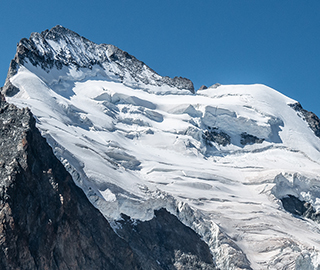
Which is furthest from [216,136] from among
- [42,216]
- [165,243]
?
[42,216]

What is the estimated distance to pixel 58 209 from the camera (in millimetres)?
50812

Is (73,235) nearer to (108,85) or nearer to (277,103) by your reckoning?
(108,85)

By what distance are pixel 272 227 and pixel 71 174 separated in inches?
918

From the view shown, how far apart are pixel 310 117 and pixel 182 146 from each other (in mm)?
34492

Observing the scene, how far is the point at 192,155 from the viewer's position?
8650 centimetres

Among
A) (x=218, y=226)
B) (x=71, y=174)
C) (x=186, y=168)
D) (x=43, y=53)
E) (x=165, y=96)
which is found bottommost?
(x=71, y=174)

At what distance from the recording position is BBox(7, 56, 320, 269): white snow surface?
62906 mm

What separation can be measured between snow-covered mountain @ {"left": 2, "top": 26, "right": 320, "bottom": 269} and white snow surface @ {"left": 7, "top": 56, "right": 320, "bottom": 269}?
0.16 meters

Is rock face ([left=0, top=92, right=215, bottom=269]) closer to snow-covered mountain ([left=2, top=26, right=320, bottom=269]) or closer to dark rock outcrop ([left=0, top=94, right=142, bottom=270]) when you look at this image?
dark rock outcrop ([left=0, top=94, right=142, bottom=270])

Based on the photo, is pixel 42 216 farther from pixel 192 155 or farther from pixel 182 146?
pixel 182 146

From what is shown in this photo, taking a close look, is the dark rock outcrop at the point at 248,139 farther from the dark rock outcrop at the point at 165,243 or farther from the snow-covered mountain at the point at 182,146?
the dark rock outcrop at the point at 165,243

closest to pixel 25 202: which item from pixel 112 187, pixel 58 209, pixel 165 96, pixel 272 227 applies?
pixel 58 209

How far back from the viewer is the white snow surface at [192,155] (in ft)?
Answer: 206

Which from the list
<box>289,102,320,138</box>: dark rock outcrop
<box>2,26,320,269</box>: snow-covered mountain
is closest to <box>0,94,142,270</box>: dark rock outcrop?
<box>2,26,320,269</box>: snow-covered mountain
